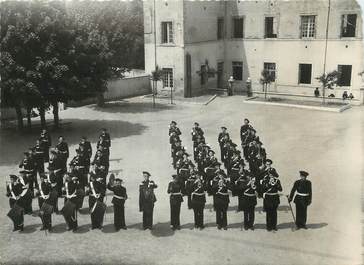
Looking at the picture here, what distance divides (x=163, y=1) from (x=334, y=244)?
27661 mm

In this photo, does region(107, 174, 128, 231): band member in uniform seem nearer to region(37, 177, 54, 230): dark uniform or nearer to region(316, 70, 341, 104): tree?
region(37, 177, 54, 230): dark uniform

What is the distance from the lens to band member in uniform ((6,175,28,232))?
12734 millimetres

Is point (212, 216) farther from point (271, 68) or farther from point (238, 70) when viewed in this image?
point (238, 70)

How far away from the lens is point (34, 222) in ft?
44.3

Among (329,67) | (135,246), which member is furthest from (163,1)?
(135,246)

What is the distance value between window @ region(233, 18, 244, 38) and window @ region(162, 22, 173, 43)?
20.4 ft

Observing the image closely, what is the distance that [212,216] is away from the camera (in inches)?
542

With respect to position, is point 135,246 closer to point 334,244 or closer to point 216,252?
point 216,252

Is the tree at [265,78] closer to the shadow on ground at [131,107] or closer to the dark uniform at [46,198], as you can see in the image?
the shadow on ground at [131,107]

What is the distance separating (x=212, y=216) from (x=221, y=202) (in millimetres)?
1263

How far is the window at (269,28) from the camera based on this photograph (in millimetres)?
36969

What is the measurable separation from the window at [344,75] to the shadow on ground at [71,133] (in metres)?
17.0

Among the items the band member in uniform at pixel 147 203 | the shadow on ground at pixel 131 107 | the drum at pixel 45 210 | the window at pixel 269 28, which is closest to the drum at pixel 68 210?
the drum at pixel 45 210

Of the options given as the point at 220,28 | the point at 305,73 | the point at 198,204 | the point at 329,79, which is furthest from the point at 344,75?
the point at 198,204
